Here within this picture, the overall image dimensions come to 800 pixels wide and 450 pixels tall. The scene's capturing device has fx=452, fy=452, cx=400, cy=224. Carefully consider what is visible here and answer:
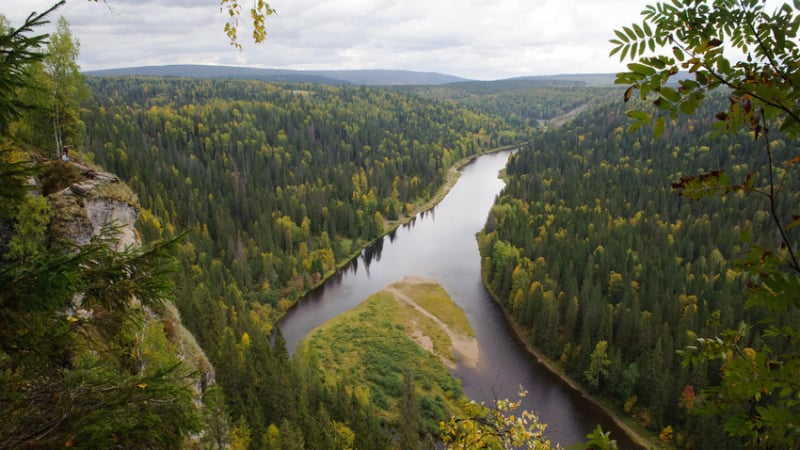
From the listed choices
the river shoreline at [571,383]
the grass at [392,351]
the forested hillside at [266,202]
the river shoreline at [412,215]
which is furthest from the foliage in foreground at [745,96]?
the river shoreline at [412,215]

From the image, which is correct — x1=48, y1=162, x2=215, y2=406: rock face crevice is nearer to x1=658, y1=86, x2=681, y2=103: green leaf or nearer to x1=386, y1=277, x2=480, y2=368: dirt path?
x1=658, y1=86, x2=681, y2=103: green leaf

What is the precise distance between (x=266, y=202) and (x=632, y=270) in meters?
58.3

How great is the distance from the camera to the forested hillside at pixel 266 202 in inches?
1126

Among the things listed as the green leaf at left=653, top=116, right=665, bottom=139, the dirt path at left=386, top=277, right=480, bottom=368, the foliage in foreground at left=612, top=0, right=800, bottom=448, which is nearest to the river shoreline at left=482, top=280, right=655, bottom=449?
the dirt path at left=386, top=277, right=480, bottom=368

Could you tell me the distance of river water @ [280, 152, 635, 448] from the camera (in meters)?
36.5

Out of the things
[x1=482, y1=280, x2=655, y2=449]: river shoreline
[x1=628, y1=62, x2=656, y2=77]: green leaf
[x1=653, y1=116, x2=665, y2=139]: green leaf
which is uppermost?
[x1=628, y1=62, x2=656, y2=77]: green leaf

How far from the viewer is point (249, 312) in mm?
46938

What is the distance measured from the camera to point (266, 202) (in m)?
79.9

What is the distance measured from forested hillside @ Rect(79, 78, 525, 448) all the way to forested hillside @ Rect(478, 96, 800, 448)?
21.5 metres

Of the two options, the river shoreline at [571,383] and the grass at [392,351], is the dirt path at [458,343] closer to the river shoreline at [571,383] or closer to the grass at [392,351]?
the grass at [392,351]

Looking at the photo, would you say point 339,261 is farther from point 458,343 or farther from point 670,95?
point 670,95

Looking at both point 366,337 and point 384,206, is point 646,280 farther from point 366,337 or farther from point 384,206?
point 384,206

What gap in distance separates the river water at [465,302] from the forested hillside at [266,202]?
380cm

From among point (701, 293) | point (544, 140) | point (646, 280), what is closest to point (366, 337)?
point (646, 280)
